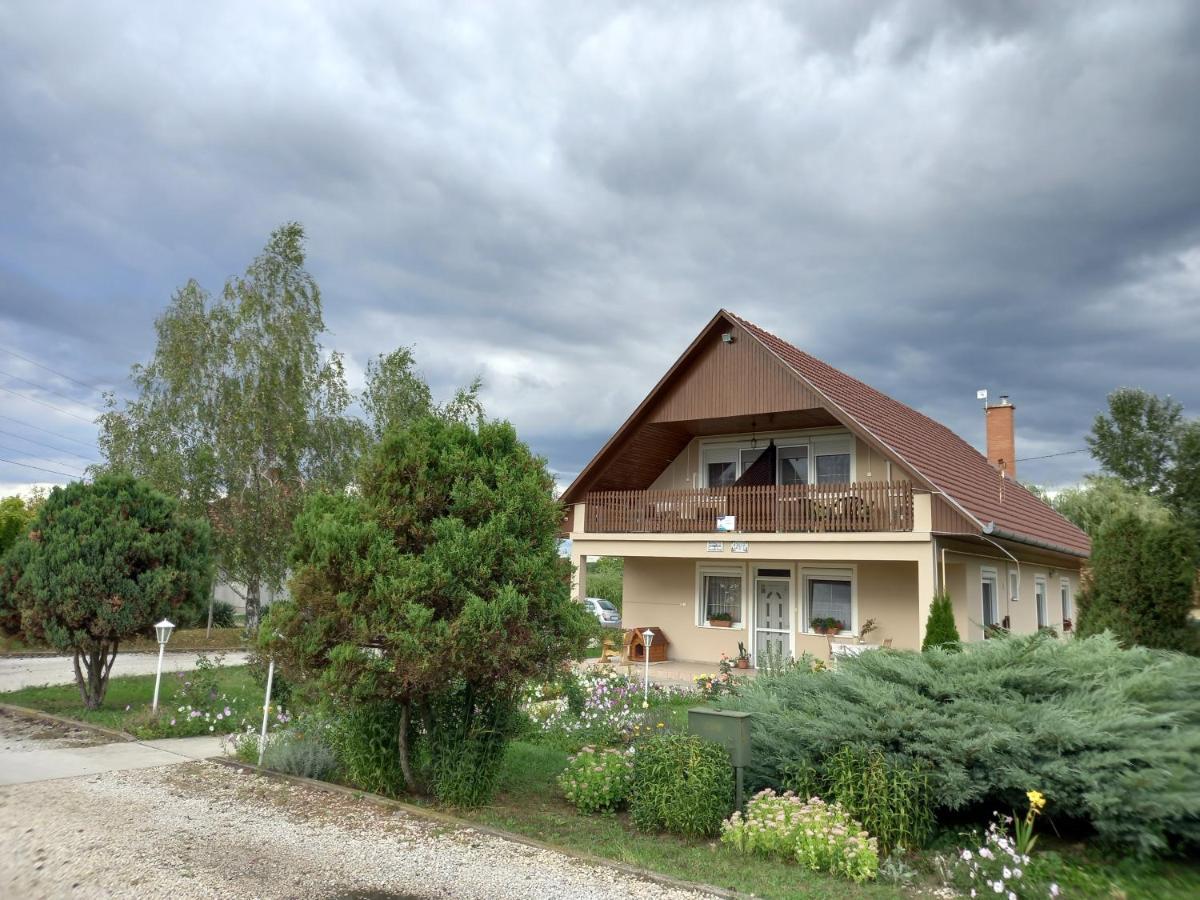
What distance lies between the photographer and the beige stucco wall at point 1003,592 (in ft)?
55.9

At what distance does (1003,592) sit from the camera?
19.7 metres

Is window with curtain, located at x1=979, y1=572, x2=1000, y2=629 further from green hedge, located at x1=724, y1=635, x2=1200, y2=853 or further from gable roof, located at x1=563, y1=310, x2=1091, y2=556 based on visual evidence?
green hedge, located at x1=724, y1=635, x2=1200, y2=853

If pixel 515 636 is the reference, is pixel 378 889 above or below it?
below

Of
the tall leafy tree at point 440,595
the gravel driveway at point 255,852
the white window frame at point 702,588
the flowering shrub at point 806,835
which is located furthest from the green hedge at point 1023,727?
the white window frame at point 702,588

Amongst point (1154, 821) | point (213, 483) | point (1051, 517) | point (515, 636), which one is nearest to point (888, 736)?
point (1154, 821)

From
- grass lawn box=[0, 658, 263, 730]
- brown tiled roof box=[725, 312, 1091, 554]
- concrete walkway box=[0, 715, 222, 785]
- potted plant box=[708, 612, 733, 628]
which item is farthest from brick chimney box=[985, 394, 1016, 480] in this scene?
concrete walkway box=[0, 715, 222, 785]

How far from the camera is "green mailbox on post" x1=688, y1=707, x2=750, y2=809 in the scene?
650 centimetres

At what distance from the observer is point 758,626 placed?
19.3 metres

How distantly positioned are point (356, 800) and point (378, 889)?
2.21m

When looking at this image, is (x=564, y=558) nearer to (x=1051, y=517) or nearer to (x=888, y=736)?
(x=888, y=736)

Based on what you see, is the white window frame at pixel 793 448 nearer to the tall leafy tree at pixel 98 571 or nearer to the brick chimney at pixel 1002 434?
the brick chimney at pixel 1002 434

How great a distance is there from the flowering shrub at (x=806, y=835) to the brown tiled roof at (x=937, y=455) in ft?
32.4

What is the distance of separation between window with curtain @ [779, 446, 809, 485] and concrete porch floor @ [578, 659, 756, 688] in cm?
431

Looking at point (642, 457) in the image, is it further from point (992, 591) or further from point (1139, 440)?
point (1139, 440)
